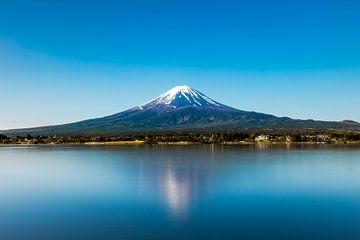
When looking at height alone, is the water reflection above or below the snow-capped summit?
below

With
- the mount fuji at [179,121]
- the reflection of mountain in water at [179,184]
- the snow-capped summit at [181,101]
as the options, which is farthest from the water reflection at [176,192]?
the snow-capped summit at [181,101]

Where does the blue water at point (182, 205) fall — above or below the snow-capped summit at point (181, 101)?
below

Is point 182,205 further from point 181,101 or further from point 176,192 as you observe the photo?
point 181,101

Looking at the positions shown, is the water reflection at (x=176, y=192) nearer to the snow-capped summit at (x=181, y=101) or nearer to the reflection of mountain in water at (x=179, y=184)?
the reflection of mountain in water at (x=179, y=184)

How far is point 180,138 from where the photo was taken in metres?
91.2

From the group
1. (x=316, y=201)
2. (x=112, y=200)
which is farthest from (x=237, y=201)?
(x=112, y=200)

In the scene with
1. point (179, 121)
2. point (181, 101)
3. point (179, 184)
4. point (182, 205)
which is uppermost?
point (181, 101)

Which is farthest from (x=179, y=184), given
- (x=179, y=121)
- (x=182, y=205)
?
(x=179, y=121)

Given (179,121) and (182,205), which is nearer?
(182,205)

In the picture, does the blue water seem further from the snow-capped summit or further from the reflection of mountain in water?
the snow-capped summit

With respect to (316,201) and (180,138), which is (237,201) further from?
(180,138)

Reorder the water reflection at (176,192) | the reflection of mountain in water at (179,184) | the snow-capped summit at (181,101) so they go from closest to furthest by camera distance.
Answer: the water reflection at (176,192), the reflection of mountain in water at (179,184), the snow-capped summit at (181,101)

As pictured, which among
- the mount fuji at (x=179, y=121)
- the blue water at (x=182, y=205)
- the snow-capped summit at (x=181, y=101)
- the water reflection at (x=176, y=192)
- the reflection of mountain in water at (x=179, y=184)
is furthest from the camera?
the snow-capped summit at (x=181, y=101)

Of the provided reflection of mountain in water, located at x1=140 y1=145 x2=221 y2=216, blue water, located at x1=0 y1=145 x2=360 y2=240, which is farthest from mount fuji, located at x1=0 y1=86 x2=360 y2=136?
blue water, located at x1=0 y1=145 x2=360 y2=240
